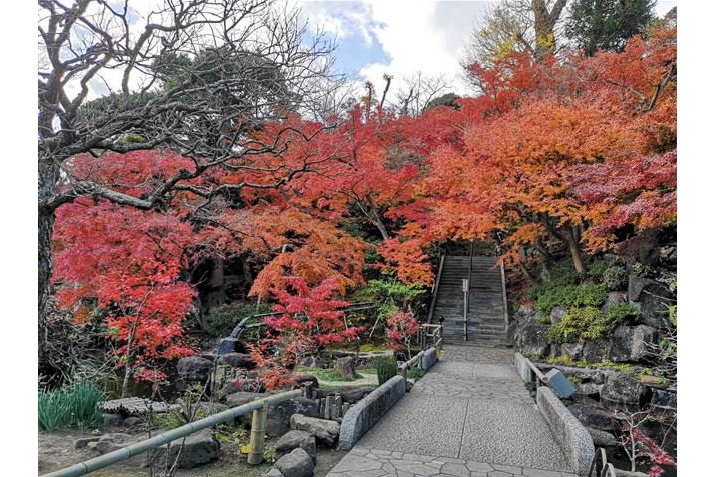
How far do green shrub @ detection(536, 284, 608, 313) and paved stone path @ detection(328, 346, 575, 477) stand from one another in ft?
14.7

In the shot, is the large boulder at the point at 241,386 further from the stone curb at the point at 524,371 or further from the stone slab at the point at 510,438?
the stone curb at the point at 524,371

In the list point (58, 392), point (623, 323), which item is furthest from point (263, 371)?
point (623, 323)

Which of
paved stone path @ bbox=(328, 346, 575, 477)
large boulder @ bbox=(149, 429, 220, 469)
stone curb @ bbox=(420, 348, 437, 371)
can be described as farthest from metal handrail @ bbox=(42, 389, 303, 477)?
stone curb @ bbox=(420, 348, 437, 371)

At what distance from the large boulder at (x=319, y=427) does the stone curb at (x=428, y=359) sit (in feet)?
15.7

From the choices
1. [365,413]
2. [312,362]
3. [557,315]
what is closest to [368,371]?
[312,362]

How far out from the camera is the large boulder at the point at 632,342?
9.47 meters

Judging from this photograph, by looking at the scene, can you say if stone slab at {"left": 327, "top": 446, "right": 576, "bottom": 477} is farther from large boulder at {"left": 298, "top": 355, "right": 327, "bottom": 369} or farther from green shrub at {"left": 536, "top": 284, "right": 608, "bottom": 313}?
green shrub at {"left": 536, "top": 284, "right": 608, "bottom": 313}

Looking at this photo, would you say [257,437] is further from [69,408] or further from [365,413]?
[69,408]

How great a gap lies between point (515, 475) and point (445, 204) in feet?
30.5

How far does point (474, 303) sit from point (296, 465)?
1253 centimetres

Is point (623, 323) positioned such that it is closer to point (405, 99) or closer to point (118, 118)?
point (118, 118)

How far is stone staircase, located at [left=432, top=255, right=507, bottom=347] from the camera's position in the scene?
13703 mm

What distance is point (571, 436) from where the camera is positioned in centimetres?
423

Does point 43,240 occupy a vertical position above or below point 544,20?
below
